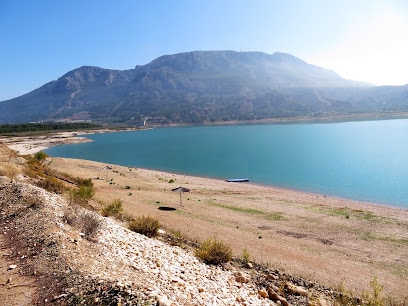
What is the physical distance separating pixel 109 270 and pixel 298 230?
1392 centimetres

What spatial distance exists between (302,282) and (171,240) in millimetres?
5256

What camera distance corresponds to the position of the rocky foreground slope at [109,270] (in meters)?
6.47

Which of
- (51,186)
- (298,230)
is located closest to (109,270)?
(51,186)

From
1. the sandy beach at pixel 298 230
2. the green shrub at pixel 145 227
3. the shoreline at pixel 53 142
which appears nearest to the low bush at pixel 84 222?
the green shrub at pixel 145 227

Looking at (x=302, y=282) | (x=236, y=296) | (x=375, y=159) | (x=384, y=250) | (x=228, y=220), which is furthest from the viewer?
(x=375, y=159)

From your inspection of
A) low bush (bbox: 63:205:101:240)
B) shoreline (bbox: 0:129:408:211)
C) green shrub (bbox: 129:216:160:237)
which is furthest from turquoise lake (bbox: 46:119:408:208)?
low bush (bbox: 63:205:101:240)

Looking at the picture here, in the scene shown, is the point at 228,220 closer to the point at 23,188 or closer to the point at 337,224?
the point at 337,224

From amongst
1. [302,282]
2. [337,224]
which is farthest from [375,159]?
[302,282]

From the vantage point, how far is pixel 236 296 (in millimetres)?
8172

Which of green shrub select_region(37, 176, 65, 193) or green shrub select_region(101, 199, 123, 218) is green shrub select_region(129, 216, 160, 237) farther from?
green shrub select_region(37, 176, 65, 193)

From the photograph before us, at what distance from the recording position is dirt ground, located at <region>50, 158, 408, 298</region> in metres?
13.1

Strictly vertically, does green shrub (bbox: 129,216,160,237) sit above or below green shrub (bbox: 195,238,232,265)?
above

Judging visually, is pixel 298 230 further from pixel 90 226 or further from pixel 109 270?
pixel 109 270

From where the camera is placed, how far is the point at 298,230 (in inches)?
744
